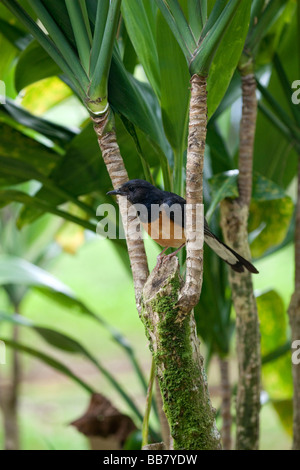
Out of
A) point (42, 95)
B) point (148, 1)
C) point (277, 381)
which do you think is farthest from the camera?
point (277, 381)

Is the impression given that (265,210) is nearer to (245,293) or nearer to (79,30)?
(245,293)

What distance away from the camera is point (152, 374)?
1067mm

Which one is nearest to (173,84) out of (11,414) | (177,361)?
(177,361)

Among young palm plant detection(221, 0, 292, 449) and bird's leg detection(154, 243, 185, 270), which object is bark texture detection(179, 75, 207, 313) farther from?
young palm plant detection(221, 0, 292, 449)

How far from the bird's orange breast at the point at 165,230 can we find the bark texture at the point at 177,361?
17 cm

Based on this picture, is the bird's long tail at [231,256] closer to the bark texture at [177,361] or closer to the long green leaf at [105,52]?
the bark texture at [177,361]

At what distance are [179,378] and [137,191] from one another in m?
0.40

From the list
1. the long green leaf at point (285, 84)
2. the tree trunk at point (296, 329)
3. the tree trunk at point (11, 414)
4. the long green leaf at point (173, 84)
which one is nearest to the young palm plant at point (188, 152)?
the long green leaf at point (173, 84)

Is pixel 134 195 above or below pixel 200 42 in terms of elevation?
below

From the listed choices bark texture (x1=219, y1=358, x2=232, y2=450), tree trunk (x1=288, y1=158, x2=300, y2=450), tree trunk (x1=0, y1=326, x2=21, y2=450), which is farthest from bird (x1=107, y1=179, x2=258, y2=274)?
tree trunk (x1=0, y1=326, x2=21, y2=450)

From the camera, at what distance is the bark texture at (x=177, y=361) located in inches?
34.6
